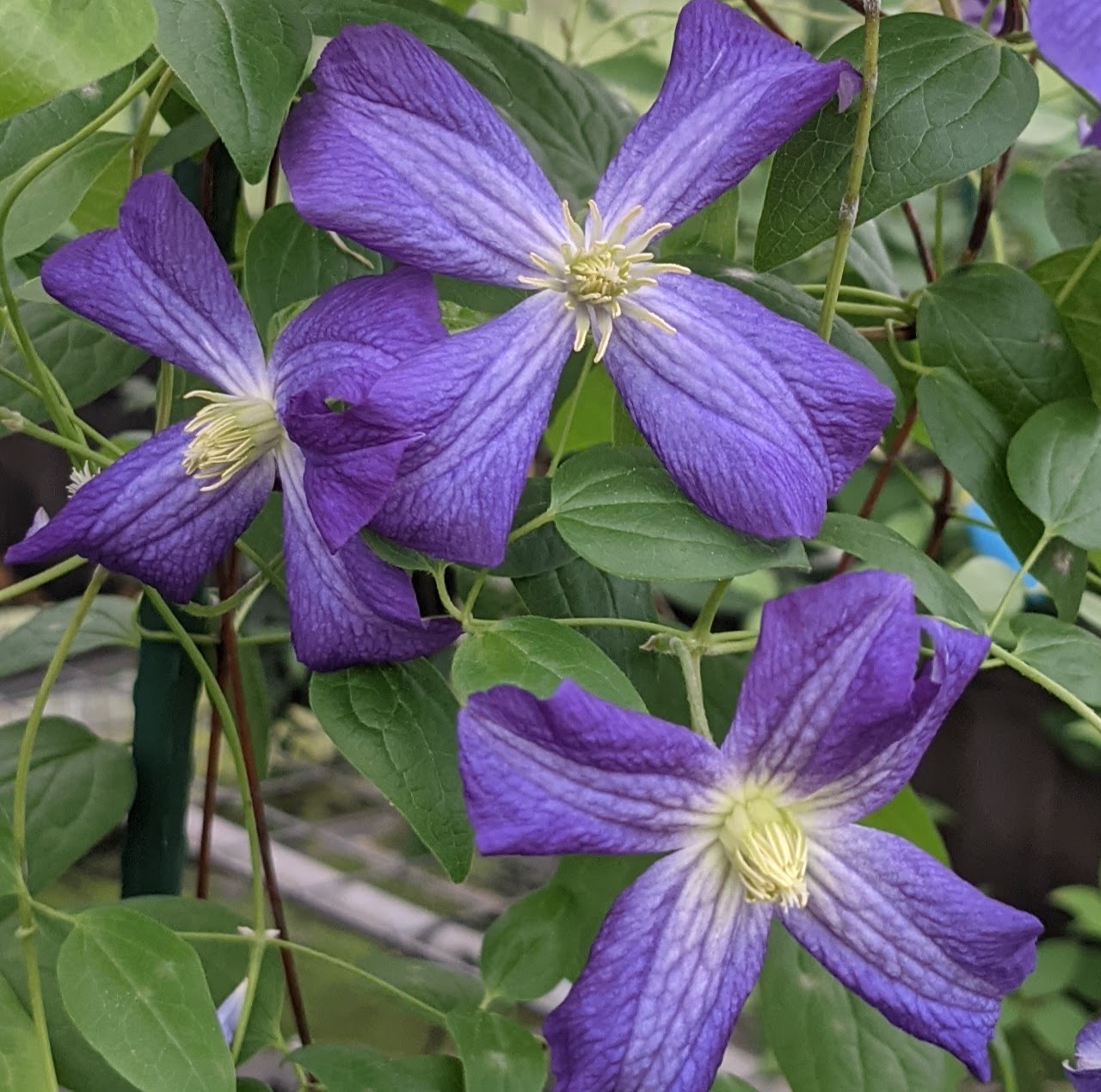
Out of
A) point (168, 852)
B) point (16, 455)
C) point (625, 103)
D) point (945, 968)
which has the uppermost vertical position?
point (625, 103)

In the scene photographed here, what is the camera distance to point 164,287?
0.43 metres

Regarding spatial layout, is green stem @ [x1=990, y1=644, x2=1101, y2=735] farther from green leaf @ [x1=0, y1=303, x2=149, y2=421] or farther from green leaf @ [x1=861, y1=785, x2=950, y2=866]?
green leaf @ [x1=0, y1=303, x2=149, y2=421]

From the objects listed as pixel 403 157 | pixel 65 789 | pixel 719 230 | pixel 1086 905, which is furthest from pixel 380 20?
pixel 1086 905

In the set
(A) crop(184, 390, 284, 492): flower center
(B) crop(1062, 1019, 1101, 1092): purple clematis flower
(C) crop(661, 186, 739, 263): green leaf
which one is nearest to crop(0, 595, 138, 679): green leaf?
(A) crop(184, 390, 284, 492): flower center

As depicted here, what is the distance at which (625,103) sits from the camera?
673 millimetres

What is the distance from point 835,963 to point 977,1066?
5cm

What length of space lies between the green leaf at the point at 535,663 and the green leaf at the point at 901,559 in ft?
0.31

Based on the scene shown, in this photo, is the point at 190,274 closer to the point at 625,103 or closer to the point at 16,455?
the point at 625,103

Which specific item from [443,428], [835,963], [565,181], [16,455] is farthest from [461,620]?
[16,455]

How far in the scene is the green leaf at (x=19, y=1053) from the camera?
445 millimetres

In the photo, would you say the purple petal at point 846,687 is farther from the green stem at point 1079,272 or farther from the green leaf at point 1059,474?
the green stem at point 1079,272

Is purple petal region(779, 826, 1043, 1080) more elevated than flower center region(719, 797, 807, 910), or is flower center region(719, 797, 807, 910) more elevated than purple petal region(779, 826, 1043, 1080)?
flower center region(719, 797, 807, 910)

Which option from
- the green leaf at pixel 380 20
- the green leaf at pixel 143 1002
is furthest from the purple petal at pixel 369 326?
the green leaf at pixel 143 1002

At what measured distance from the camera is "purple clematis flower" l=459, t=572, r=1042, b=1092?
13.7 inches
